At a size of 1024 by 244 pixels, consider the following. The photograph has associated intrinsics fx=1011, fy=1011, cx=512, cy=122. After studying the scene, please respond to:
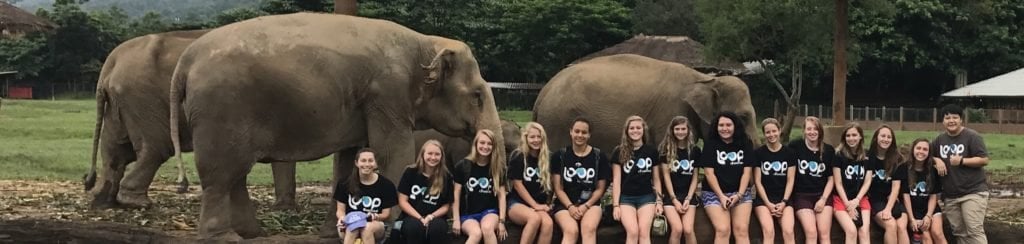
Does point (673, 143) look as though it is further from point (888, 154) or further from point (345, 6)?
point (345, 6)

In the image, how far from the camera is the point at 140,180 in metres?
10.5

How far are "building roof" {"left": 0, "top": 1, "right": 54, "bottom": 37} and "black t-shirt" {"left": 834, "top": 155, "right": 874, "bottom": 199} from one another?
45.8m

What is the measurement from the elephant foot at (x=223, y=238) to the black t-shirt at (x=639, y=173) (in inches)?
112

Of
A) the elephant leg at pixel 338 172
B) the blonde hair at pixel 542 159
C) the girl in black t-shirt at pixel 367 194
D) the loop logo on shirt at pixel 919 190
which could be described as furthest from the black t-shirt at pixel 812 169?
the elephant leg at pixel 338 172

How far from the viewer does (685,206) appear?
7.48m

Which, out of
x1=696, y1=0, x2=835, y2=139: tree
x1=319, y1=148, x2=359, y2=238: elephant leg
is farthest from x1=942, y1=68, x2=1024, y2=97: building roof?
x1=319, y1=148, x2=359, y2=238: elephant leg

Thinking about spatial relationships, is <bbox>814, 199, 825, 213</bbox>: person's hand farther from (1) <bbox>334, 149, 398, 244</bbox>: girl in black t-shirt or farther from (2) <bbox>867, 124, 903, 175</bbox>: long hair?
(1) <bbox>334, 149, 398, 244</bbox>: girl in black t-shirt

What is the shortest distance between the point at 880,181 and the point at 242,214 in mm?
5068

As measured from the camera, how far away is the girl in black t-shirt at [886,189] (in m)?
7.69

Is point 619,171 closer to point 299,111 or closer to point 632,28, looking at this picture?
point 299,111

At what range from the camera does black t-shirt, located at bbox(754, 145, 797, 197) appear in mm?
7676

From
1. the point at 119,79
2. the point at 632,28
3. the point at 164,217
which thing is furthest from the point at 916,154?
the point at 632,28

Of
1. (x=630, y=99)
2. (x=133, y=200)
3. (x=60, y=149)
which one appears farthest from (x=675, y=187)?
(x=60, y=149)

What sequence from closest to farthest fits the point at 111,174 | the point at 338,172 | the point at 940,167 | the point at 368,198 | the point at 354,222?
1. the point at 354,222
2. the point at 368,198
3. the point at 940,167
4. the point at 338,172
5. the point at 111,174
